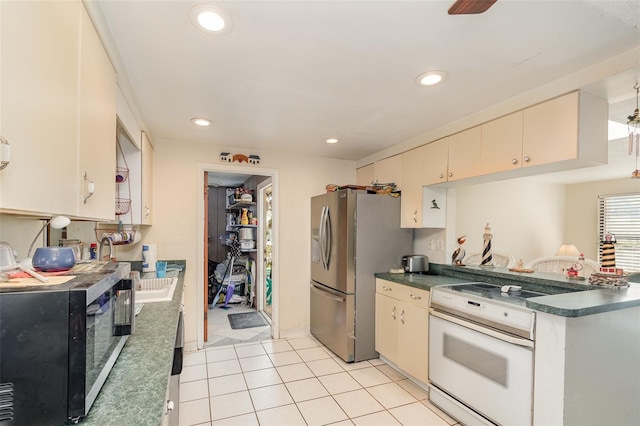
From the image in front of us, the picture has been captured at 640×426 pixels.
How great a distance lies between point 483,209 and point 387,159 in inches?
80.6

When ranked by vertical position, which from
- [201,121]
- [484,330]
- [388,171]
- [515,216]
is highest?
[201,121]

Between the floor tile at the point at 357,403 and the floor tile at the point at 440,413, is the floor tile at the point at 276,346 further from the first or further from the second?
the floor tile at the point at 440,413

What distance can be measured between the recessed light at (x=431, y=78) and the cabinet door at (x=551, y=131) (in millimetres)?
657

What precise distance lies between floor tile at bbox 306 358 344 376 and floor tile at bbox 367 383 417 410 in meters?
0.43

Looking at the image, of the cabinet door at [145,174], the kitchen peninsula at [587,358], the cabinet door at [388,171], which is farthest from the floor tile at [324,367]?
the cabinet door at [145,174]

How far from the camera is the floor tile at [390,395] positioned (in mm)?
2320

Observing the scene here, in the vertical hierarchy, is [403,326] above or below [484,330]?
below

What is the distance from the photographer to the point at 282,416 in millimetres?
2146

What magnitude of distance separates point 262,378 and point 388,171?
2440mm

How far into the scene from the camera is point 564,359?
148 cm

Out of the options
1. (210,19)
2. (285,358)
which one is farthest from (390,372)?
(210,19)

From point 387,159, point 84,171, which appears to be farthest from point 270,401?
point 387,159

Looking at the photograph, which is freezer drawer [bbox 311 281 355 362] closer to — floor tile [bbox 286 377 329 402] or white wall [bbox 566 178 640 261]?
floor tile [bbox 286 377 329 402]

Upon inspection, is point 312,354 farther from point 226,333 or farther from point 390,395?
point 226,333
